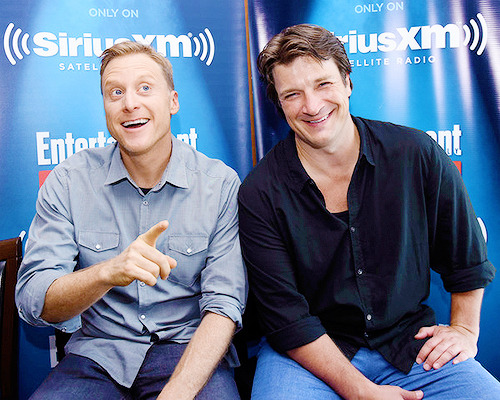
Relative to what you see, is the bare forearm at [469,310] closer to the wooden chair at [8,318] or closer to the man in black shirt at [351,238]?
the man in black shirt at [351,238]

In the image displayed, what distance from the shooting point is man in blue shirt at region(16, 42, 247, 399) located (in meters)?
1.49

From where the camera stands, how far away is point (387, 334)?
1575 mm

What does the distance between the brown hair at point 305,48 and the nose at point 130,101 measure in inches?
17.6

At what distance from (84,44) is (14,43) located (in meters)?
A: 0.27

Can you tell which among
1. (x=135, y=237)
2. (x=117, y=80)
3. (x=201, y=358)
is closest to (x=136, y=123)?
(x=117, y=80)

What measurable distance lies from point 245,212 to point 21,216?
3.39ft

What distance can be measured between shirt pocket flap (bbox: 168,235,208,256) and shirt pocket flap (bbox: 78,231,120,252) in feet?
0.60

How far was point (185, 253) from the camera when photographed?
63.7 inches

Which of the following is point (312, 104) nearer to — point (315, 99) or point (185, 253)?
point (315, 99)

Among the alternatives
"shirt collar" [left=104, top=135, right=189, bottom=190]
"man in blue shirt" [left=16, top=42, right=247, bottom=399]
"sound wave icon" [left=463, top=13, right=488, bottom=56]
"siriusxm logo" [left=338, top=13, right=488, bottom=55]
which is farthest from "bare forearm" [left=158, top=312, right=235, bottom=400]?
"sound wave icon" [left=463, top=13, right=488, bottom=56]

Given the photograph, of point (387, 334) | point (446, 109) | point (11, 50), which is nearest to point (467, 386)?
Result: point (387, 334)

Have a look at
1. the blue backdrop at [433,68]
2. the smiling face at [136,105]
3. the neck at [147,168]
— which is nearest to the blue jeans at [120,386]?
the neck at [147,168]

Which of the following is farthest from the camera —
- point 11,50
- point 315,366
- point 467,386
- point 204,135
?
point 204,135

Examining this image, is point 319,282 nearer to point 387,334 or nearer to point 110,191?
point 387,334
